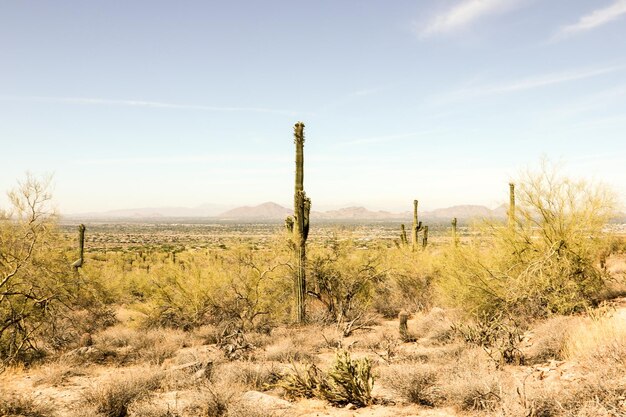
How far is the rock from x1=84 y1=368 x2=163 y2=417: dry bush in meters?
1.89

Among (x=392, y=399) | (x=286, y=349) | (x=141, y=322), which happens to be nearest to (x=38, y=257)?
(x=141, y=322)

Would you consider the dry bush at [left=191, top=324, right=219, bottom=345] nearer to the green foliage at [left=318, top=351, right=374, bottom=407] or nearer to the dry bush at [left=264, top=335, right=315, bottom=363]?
the dry bush at [left=264, top=335, right=315, bottom=363]

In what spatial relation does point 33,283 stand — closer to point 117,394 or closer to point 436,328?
point 117,394

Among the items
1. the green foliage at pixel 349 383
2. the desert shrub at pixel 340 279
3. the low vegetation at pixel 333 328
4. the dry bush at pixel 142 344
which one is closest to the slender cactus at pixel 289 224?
the low vegetation at pixel 333 328

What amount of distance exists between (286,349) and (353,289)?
6.04 meters

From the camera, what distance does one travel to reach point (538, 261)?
12.2 m

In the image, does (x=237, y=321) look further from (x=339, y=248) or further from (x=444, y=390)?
(x=444, y=390)

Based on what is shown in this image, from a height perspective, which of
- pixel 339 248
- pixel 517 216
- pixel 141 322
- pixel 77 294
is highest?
pixel 517 216

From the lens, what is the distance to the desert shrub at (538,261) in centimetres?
1209

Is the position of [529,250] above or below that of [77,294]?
above

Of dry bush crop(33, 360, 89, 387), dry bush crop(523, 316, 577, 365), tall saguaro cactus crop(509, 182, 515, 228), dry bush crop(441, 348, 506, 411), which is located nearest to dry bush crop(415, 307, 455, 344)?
dry bush crop(523, 316, 577, 365)

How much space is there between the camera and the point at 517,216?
13594mm

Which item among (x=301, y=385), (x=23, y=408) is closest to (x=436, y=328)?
(x=301, y=385)

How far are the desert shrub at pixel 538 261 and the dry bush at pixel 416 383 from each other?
540 cm
